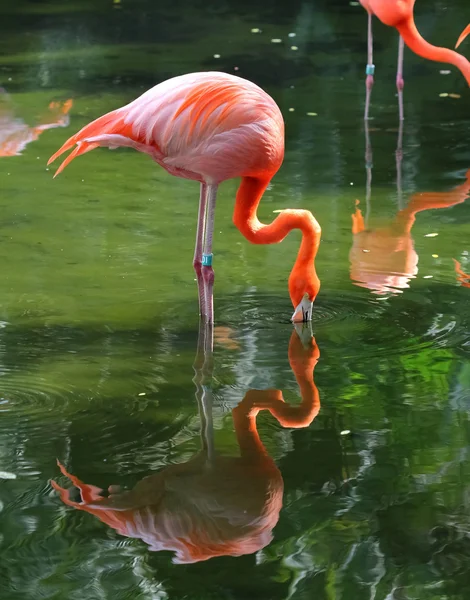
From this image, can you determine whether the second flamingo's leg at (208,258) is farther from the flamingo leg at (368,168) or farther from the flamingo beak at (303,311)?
the flamingo leg at (368,168)

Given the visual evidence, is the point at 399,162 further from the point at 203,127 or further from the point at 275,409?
the point at 275,409

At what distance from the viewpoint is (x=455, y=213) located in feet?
21.2

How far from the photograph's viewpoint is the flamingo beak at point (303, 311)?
4.72 meters

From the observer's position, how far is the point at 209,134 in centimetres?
443

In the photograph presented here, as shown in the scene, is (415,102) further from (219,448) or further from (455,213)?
(219,448)

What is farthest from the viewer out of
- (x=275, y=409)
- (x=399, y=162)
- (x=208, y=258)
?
(x=399, y=162)

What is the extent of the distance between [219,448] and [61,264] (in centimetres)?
210

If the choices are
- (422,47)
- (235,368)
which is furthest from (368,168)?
(235,368)

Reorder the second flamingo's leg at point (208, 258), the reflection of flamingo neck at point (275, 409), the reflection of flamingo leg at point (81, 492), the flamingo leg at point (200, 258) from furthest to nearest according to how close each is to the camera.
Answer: the flamingo leg at point (200, 258) < the second flamingo's leg at point (208, 258) < the reflection of flamingo neck at point (275, 409) < the reflection of flamingo leg at point (81, 492)

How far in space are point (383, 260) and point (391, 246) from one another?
25 centimetres

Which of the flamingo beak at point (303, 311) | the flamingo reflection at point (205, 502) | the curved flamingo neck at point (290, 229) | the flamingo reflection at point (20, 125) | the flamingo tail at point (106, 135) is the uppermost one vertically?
the flamingo tail at point (106, 135)

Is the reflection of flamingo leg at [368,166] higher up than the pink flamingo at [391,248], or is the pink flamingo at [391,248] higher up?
the pink flamingo at [391,248]

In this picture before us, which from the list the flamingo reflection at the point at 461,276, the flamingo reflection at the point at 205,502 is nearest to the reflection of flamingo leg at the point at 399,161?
the flamingo reflection at the point at 461,276

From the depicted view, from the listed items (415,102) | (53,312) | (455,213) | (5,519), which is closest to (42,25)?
(415,102)
